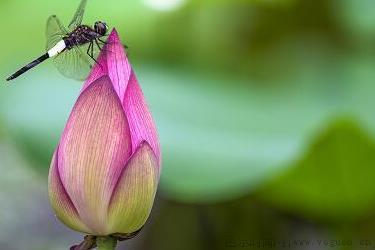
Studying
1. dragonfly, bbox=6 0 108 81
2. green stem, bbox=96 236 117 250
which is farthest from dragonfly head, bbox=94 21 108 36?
green stem, bbox=96 236 117 250

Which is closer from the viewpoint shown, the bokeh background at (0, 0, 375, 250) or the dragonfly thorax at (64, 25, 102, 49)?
the dragonfly thorax at (64, 25, 102, 49)

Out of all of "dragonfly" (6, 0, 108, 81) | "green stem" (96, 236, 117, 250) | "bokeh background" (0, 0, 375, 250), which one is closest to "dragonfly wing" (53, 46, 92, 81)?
"dragonfly" (6, 0, 108, 81)

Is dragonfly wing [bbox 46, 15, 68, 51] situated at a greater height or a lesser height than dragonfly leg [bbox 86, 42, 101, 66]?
greater

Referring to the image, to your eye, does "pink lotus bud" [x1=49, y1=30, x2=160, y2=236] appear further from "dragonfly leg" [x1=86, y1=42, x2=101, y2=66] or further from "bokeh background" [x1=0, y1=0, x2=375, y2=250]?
"bokeh background" [x1=0, y1=0, x2=375, y2=250]

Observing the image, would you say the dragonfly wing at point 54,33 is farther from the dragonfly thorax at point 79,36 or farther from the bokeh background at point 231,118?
the bokeh background at point 231,118

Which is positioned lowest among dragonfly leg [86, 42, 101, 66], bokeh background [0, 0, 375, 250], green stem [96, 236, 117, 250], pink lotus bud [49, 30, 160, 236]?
green stem [96, 236, 117, 250]

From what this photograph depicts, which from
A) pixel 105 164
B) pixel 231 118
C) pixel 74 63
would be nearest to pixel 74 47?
pixel 74 63

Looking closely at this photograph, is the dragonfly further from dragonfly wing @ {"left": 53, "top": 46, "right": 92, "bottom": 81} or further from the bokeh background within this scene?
the bokeh background

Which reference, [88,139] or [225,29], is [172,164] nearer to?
[225,29]
